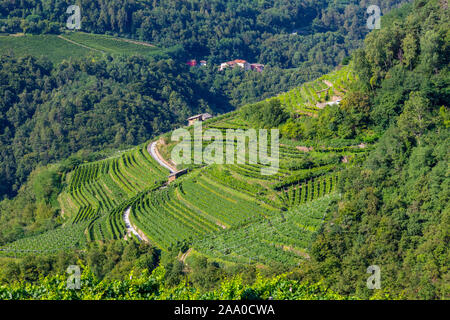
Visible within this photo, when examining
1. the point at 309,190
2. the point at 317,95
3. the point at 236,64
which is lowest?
the point at 309,190

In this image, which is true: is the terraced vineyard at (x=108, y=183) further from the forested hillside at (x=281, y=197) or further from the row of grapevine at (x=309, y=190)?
the row of grapevine at (x=309, y=190)

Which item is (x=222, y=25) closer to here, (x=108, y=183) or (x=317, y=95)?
(x=317, y=95)

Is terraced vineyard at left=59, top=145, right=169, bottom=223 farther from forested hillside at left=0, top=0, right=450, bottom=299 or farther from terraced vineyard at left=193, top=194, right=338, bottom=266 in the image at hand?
terraced vineyard at left=193, top=194, right=338, bottom=266

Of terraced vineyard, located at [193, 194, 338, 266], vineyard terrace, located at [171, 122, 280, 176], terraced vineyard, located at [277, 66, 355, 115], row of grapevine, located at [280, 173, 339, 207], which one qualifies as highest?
terraced vineyard, located at [277, 66, 355, 115]

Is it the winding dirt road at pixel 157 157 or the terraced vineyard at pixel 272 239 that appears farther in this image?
the winding dirt road at pixel 157 157

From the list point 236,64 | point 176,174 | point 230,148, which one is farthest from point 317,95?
point 236,64

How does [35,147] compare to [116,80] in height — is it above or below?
below

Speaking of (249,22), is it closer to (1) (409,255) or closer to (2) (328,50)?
(2) (328,50)

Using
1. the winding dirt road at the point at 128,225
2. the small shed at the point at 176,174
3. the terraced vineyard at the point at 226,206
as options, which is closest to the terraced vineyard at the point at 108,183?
the terraced vineyard at the point at 226,206

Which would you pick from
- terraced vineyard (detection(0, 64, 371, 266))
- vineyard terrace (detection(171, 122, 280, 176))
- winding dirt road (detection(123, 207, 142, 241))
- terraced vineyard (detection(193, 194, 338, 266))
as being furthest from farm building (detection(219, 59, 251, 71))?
terraced vineyard (detection(193, 194, 338, 266))

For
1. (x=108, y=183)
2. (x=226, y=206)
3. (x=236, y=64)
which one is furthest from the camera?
(x=236, y=64)
